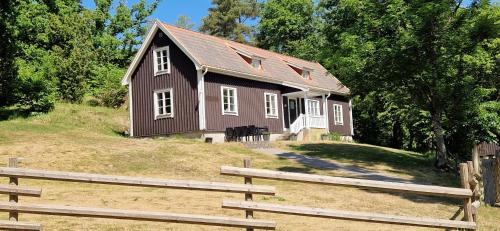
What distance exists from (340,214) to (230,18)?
66.5 m

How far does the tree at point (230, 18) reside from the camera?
73.2 metres

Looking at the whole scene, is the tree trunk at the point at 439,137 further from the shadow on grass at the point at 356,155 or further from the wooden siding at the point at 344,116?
the wooden siding at the point at 344,116

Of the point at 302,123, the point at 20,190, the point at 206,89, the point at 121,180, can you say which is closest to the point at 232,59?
the point at 206,89

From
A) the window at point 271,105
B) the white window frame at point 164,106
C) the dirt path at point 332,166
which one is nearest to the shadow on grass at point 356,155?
the dirt path at point 332,166

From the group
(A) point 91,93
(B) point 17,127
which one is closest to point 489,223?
(B) point 17,127

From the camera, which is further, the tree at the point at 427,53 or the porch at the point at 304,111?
the porch at the point at 304,111

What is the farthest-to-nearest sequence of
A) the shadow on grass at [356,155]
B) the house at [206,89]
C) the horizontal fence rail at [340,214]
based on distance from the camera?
the house at [206,89]
the shadow on grass at [356,155]
the horizontal fence rail at [340,214]

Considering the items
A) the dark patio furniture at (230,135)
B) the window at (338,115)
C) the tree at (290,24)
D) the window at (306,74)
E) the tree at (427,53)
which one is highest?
the tree at (290,24)

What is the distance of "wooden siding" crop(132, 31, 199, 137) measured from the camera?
102 feet

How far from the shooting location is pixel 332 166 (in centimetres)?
2258

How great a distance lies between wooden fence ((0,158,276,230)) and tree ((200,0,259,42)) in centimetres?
6565

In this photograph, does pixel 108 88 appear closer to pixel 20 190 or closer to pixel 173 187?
pixel 20 190

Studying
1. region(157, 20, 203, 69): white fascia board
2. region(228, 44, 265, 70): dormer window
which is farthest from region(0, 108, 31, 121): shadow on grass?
region(228, 44, 265, 70): dormer window

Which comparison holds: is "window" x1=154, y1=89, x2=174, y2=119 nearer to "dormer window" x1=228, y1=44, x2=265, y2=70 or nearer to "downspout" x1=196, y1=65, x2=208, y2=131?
"downspout" x1=196, y1=65, x2=208, y2=131
